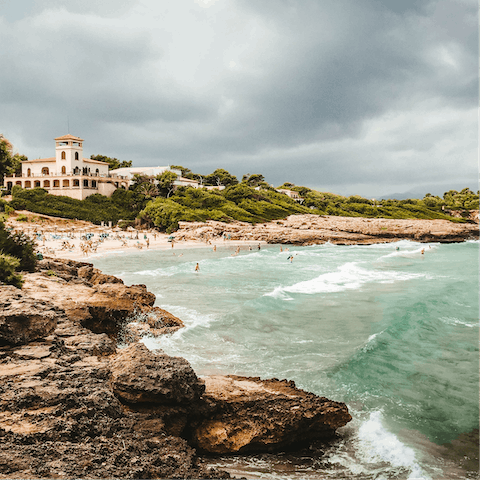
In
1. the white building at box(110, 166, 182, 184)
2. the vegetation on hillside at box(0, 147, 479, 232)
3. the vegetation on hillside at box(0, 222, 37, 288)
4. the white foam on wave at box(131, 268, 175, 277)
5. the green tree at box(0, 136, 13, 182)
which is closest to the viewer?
the green tree at box(0, 136, 13, 182)

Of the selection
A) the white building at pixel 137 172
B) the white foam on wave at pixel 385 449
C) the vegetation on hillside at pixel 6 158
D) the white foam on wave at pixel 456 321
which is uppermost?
the white building at pixel 137 172

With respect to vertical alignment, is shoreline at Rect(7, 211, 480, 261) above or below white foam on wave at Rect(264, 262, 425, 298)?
above

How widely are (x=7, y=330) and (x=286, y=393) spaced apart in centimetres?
511

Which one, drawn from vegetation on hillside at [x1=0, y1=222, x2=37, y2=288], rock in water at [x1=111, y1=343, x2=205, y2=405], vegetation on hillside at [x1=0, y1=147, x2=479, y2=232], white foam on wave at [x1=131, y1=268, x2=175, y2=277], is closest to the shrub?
vegetation on hillside at [x1=0, y1=222, x2=37, y2=288]

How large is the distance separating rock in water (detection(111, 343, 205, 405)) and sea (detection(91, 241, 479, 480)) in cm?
126

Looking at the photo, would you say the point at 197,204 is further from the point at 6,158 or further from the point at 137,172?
the point at 6,158

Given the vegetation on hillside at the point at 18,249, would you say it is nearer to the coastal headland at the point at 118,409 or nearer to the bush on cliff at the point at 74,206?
the coastal headland at the point at 118,409

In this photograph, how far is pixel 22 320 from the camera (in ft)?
20.6

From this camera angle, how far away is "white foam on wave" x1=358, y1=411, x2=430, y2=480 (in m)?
6.64


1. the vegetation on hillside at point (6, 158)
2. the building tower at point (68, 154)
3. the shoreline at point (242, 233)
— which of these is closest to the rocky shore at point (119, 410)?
the vegetation on hillside at point (6, 158)

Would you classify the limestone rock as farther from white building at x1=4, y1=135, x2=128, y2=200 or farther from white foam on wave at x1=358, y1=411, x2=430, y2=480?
white building at x1=4, y1=135, x2=128, y2=200

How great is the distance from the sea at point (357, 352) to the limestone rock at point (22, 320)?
3.76 m

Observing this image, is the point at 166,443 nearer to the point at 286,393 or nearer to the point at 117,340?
the point at 286,393

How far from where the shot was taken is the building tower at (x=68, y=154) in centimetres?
7600
